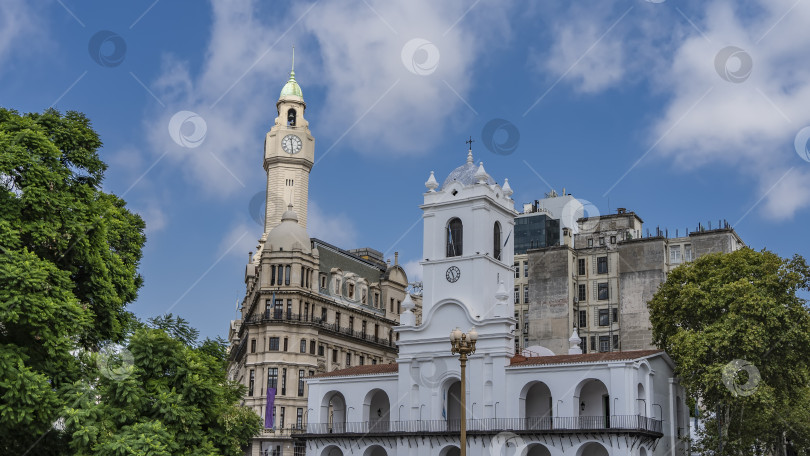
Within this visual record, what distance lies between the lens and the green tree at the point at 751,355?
4800 cm

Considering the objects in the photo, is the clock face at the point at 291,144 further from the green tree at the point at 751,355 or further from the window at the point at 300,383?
the green tree at the point at 751,355

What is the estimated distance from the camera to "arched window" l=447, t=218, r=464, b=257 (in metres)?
57.9

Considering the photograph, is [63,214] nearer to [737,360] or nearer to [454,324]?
[454,324]

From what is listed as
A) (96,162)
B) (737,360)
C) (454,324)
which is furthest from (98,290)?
(737,360)

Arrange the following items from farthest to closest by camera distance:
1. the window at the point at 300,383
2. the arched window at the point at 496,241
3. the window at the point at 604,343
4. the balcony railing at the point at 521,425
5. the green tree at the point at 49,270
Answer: the window at the point at 604,343, the window at the point at 300,383, the arched window at the point at 496,241, the balcony railing at the point at 521,425, the green tree at the point at 49,270

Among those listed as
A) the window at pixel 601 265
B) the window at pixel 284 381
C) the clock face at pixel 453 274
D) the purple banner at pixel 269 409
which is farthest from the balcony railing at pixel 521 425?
the window at pixel 601 265


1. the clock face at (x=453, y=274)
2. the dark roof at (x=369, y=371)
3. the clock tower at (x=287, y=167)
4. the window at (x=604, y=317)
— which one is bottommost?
the dark roof at (x=369, y=371)

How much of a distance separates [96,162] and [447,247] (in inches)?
1197

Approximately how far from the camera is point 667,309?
185 feet

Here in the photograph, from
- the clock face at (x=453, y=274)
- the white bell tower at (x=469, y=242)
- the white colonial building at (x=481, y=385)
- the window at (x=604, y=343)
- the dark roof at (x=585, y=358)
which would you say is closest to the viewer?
the white colonial building at (x=481, y=385)

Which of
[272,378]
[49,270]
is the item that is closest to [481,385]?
[272,378]

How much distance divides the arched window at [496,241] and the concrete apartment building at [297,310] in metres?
24.4

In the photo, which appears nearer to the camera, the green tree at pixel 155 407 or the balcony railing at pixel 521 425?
the green tree at pixel 155 407

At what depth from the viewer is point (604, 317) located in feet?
309
